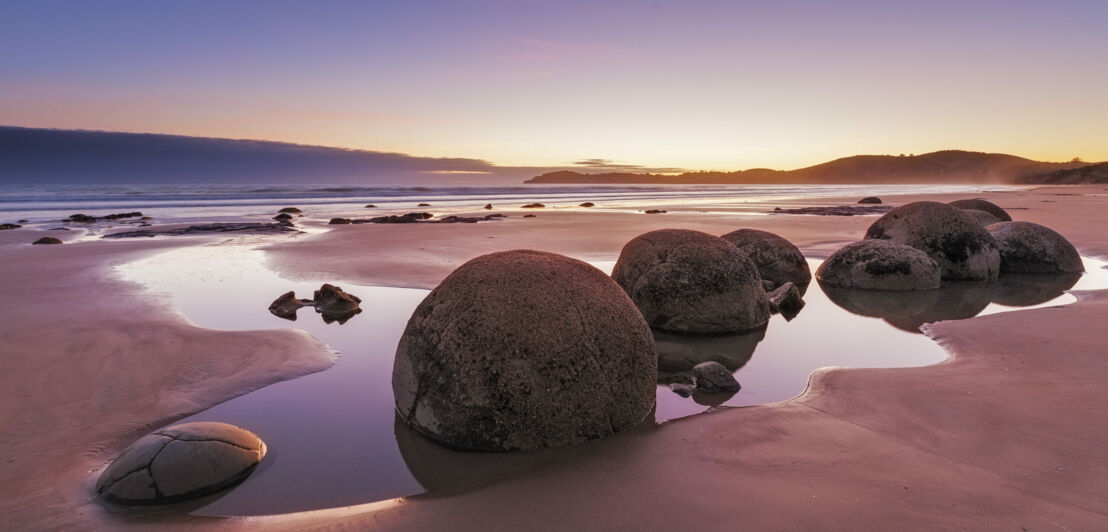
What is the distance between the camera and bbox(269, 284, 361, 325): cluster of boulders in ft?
23.9

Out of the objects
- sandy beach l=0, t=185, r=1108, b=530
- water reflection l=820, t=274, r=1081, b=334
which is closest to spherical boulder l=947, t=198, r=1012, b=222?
water reflection l=820, t=274, r=1081, b=334

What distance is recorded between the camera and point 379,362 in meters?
5.51

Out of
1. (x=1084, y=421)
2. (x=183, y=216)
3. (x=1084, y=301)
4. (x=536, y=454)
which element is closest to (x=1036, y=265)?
(x=1084, y=301)

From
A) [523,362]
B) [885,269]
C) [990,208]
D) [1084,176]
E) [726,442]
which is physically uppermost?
[1084,176]

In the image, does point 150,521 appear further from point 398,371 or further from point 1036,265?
point 1036,265

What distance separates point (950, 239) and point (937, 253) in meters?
0.31

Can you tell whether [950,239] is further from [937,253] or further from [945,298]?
[945,298]

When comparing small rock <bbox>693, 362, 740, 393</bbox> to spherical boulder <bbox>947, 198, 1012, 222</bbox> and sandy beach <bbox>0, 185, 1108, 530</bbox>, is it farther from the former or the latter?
spherical boulder <bbox>947, 198, 1012, 222</bbox>

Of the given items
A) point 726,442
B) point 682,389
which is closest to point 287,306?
point 682,389

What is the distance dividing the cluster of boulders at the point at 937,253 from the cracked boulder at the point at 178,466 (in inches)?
338

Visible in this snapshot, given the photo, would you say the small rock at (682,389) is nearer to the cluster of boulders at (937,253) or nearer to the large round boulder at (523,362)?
the large round boulder at (523,362)

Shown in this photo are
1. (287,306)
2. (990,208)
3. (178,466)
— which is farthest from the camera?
(990,208)

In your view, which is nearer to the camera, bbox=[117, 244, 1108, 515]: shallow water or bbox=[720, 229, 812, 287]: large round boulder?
bbox=[117, 244, 1108, 515]: shallow water

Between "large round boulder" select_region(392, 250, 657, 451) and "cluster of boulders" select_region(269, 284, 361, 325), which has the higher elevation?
"large round boulder" select_region(392, 250, 657, 451)
